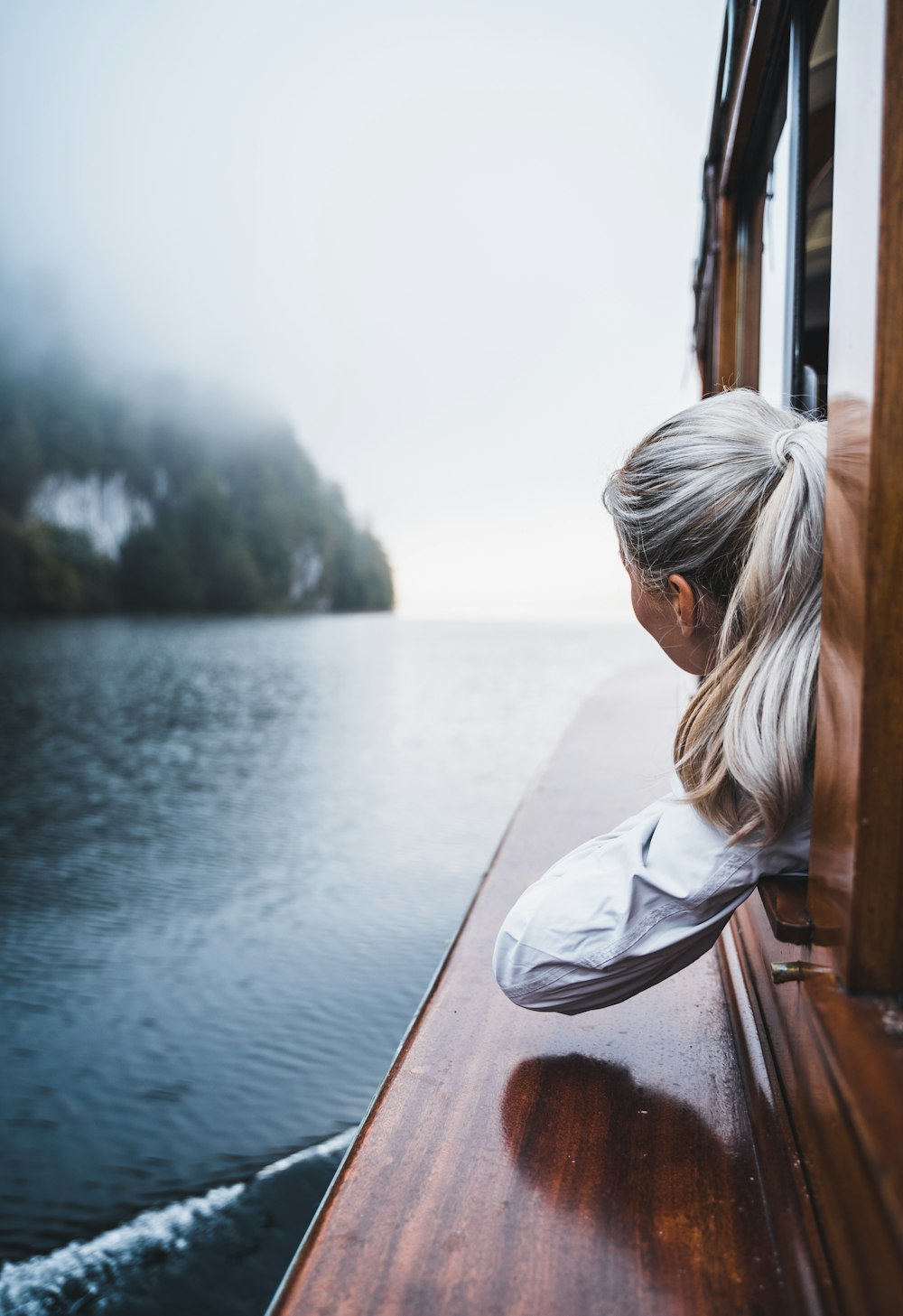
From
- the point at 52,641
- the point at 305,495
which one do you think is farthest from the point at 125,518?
the point at 52,641

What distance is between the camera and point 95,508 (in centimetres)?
5122

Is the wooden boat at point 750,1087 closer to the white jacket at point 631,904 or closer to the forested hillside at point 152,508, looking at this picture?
the white jacket at point 631,904

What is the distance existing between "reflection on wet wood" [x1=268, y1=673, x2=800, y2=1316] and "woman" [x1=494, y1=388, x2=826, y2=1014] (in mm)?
111

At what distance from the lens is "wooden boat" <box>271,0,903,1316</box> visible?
22.7 inches

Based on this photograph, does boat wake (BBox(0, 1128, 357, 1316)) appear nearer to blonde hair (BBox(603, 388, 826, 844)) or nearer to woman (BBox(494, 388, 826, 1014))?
woman (BBox(494, 388, 826, 1014))

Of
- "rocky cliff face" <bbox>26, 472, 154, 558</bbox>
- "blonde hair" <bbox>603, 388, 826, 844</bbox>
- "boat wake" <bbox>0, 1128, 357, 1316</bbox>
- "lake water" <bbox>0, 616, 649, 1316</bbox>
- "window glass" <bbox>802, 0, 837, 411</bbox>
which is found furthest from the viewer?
"rocky cliff face" <bbox>26, 472, 154, 558</bbox>

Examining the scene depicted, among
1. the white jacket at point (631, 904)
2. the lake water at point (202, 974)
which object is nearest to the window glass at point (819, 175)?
the white jacket at point (631, 904)

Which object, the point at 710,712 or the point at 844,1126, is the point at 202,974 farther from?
the point at 844,1126

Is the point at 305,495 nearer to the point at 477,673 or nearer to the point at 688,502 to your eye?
the point at 477,673

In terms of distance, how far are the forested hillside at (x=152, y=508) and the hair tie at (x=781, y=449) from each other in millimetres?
44296

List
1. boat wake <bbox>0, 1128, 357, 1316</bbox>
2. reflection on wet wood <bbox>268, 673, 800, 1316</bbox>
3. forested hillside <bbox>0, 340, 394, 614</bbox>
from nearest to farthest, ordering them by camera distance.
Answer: reflection on wet wood <bbox>268, 673, 800, 1316</bbox>
boat wake <bbox>0, 1128, 357, 1316</bbox>
forested hillside <bbox>0, 340, 394, 614</bbox>

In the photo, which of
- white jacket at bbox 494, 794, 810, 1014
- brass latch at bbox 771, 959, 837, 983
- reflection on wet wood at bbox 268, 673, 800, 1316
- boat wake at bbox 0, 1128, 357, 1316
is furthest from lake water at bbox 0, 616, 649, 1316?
brass latch at bbox 771, 959, 837, 983

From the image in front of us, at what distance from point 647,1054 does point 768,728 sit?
0.46 m

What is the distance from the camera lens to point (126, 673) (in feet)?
61.8
